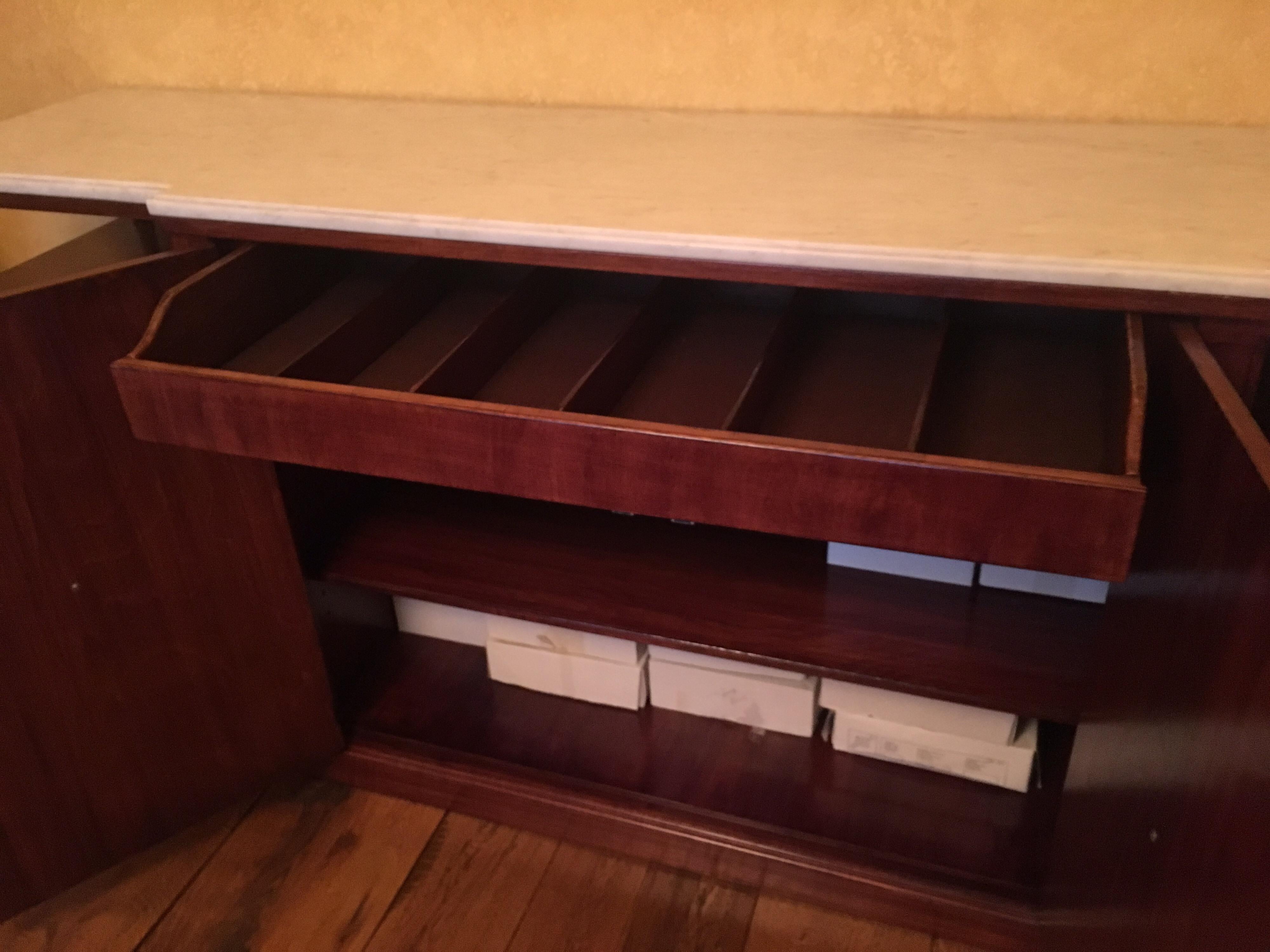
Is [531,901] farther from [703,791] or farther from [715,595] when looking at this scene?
[715,595]

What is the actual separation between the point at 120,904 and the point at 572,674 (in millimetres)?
608

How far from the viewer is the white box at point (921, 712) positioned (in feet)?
3.72

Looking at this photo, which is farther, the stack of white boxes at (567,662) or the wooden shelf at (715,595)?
the stack of white boxes at (567,662)

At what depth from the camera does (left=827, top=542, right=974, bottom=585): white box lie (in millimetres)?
1102

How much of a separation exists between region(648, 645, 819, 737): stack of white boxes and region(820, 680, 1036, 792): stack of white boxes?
4 centimetres

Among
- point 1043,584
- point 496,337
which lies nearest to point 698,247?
point 496,337

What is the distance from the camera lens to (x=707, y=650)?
1.05 m

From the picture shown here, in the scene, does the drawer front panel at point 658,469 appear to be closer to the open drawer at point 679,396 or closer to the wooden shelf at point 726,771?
the open drawer at point 679,396

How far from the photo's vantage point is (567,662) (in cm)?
131

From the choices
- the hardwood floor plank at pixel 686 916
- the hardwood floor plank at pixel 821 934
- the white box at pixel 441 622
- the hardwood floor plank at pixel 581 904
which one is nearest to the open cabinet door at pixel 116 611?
the white box at pixel 441 622

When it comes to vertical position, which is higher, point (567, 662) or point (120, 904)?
point (567, 662)

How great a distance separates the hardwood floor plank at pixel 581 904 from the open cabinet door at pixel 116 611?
335 millimetres

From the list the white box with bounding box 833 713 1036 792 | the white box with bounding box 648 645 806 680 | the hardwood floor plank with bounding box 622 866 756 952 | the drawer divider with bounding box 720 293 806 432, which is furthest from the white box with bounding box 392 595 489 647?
the drawer divider with bounding box 720 293 806 432

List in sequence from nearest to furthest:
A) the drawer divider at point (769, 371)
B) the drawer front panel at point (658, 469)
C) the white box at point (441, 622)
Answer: the drawer front panel at point (658, 469)
the drawer divider at point (769, 371)
the white box at point (441, 622)
